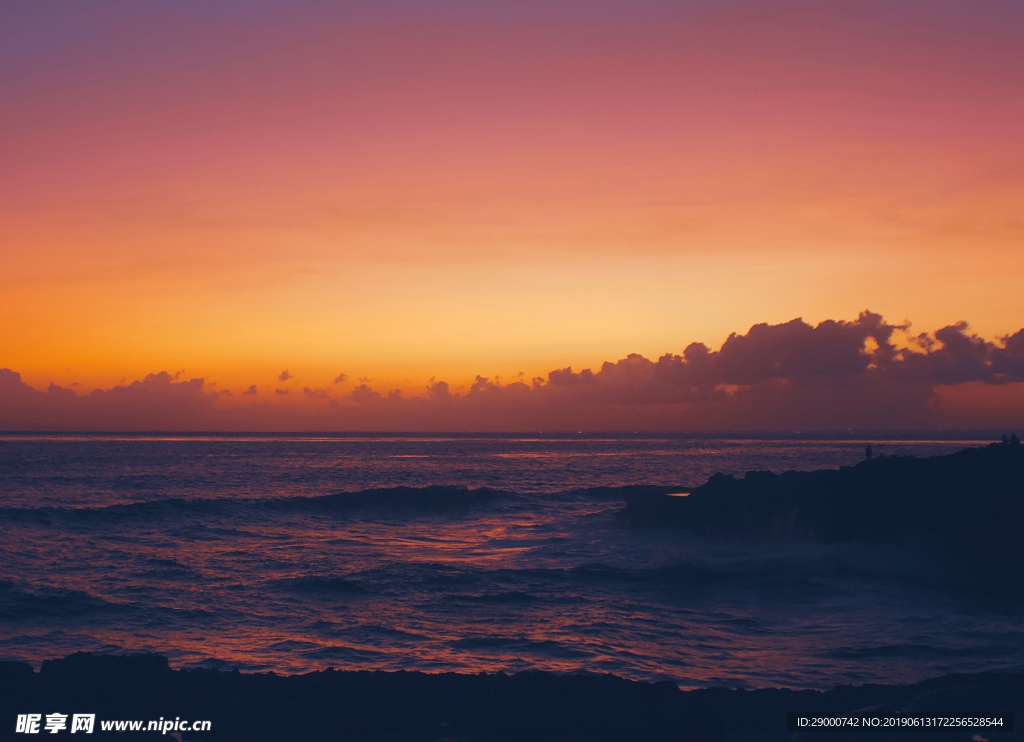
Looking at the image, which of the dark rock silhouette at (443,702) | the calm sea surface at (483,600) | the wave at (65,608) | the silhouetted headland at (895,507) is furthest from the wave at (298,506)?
the dark rock silhouette at (443,702)

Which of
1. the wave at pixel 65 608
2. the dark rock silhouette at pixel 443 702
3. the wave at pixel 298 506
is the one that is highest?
the dark rock silhouette at pixel 443 702

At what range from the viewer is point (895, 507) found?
29.7 meters

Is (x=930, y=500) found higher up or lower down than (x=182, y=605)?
higher up

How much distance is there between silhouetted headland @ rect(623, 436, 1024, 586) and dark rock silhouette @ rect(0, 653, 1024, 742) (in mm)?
14919

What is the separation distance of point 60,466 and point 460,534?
6981 centimetres

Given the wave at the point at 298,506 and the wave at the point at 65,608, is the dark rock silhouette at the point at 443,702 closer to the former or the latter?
the wave at the point at 65,608

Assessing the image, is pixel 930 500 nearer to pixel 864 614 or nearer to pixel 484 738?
pixel 864 614

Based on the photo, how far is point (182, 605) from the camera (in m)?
20.8

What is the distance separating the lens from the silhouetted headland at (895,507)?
85.3 feet

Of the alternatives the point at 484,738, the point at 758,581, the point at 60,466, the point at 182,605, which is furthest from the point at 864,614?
the point at 60,466

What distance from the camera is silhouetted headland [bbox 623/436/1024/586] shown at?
26.0 m

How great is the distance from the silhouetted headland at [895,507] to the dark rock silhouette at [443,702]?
14.9 metres

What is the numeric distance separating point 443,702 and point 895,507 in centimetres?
2396

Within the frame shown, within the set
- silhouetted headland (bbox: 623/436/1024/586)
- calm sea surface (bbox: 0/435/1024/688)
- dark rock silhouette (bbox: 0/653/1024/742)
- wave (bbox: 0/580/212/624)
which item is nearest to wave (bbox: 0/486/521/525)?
calm sea surface (bbox: 0/435/1024/688)
